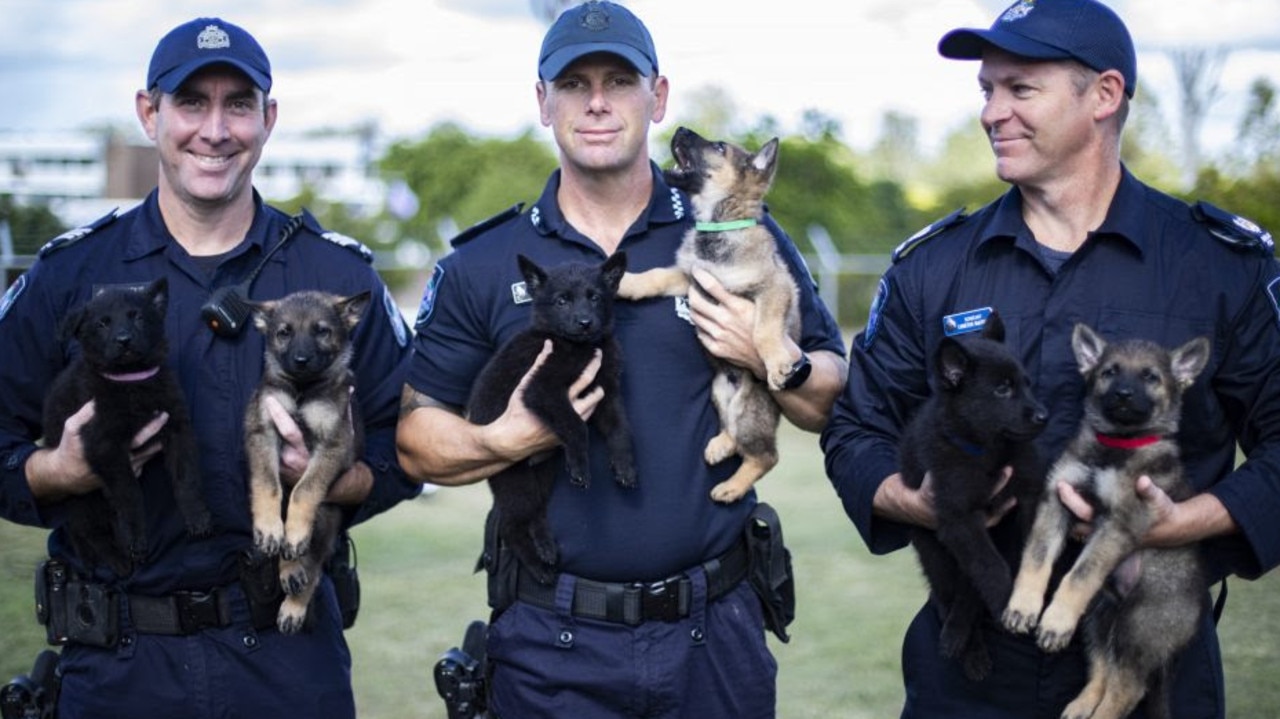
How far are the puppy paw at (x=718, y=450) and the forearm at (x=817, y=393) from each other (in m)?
0.25

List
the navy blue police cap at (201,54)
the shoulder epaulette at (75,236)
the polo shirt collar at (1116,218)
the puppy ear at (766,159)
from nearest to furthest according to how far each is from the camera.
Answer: the polo shirt collar at (1116,218)
the navy blue police cap at (201,54)
the shoulder epaulette at (75,236)
the puppy ear at (766,159)

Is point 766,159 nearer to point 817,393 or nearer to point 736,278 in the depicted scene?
point 736,278

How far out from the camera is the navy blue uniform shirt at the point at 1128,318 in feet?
12.5

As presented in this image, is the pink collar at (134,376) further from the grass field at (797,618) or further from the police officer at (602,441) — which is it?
the grass field at (797,618)

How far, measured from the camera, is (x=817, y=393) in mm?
4516

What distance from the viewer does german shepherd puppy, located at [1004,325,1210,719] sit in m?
3.71

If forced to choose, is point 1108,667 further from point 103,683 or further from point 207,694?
point 103,683

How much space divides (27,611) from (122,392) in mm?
5038

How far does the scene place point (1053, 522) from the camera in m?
3.82

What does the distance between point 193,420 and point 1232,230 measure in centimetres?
334

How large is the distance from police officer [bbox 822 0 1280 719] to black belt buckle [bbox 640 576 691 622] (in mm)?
654

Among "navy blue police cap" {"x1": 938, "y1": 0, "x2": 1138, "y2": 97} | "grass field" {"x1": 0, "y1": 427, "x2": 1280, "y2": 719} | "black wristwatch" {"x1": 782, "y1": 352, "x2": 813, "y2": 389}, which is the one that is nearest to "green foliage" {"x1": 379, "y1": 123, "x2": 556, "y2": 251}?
"grass field" {"x1": 0, "y1": 427, "x2": 1280, "y2": 719}

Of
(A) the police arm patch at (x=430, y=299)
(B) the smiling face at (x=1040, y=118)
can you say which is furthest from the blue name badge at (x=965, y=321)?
(A) the police arm patch at (x=430, y=299)

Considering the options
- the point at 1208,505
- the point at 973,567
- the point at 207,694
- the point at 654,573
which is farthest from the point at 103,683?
the point at 1208,505
